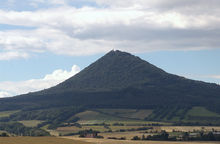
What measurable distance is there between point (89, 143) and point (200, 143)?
52548mm

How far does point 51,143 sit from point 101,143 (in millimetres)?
22910

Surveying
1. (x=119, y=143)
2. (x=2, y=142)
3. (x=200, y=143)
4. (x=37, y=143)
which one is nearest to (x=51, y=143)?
(x=37, y=143)

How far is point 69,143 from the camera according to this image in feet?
509

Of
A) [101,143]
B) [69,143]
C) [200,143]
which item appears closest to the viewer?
[69,143]

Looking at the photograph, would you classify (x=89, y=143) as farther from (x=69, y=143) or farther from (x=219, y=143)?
(x=219, y=143)

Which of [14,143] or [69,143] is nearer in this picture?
[14,143]

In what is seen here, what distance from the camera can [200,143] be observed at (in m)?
190

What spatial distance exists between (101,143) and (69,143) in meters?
15.0

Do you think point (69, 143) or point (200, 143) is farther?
point (200, 143)

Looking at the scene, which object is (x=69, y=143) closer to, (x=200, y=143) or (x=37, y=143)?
(x=37, y=143)

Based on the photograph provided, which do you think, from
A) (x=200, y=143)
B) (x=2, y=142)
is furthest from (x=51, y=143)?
(x=200, y=143)

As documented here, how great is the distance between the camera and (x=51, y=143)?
149375 millimetres

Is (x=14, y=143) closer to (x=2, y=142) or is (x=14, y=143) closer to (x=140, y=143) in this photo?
(x=2, y=142)

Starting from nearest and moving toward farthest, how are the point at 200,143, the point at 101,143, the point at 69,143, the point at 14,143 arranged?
the point at 14,143 → the point at 69,143 → the point at 101,143 → the point at 200,143
